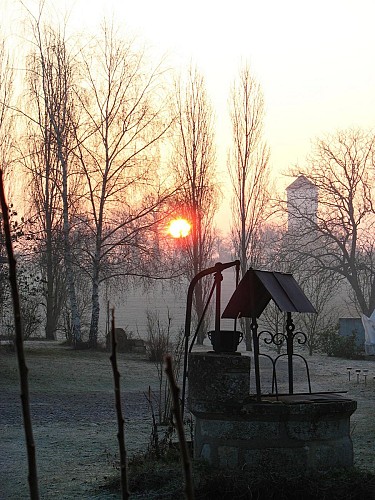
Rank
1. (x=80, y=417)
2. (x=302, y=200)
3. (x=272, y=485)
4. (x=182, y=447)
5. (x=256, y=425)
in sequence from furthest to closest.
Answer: (x=302, y=200)
(x=80, y=417)
(x=256, y=425)
(x=272, y=485)
(x=182, y=447)

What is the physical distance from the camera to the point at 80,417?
12.9 meters

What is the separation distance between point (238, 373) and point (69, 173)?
20524 millimetres

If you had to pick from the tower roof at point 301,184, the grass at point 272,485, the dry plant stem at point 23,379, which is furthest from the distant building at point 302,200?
the dry plant stem at point 23,379

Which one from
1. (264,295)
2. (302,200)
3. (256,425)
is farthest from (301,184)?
(256,425)

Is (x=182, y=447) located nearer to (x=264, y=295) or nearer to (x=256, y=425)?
(x=256, y=425)

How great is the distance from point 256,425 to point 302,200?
101 feet

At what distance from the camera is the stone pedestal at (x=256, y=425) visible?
6.58 m

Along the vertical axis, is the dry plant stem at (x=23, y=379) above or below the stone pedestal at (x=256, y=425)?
above

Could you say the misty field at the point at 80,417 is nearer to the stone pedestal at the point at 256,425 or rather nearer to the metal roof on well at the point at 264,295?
the stone pedestal at the point at 256,425

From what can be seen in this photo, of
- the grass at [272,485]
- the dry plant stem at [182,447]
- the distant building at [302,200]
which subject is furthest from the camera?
the distant building at [302,200]

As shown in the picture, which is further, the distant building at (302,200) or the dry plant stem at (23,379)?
the distant building at (302,200)

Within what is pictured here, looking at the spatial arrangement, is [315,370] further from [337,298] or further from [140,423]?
[337,298]

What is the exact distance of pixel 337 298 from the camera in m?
71.6

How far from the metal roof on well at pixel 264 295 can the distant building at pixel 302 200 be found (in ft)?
94.1
